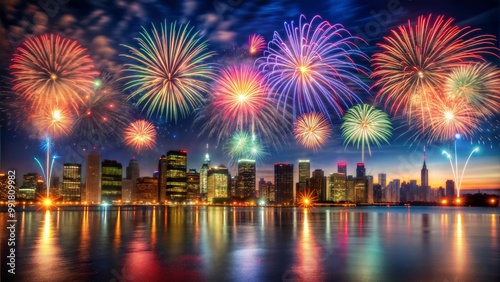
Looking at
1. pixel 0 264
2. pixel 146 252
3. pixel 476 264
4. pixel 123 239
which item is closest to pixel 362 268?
pixel 476 264

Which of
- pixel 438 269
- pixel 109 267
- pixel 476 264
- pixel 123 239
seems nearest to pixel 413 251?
pixel 476 264

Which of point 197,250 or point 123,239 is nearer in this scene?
point 197,250

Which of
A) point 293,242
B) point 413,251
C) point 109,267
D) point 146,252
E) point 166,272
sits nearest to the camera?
point 166,272

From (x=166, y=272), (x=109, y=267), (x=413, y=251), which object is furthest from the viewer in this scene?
(x=413, y=251)

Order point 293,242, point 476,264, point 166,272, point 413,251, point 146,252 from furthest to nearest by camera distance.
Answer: point 293,242, point 413,251, point 146,252, point 476,264, point 166,272

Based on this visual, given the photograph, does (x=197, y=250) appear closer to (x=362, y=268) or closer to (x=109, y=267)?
(x=109, y=267)

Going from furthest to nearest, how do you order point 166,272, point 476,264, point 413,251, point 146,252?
point 413,251
point 146,252
point 476,264
point 166,272

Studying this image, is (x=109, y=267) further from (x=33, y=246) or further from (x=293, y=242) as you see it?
(x=293, y=242)

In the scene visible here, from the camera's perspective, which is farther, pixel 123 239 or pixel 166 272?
pixel 123 239
